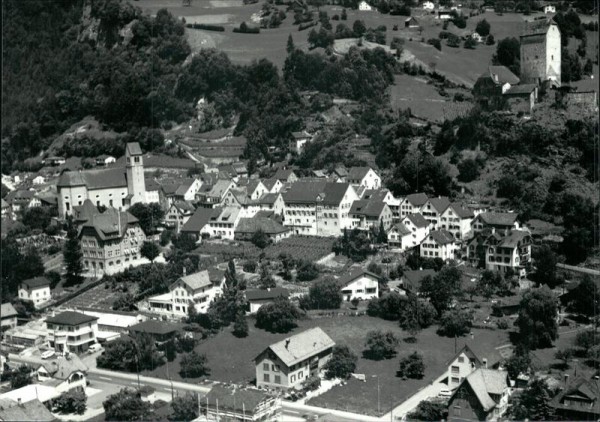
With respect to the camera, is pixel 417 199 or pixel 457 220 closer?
pixel 457 220

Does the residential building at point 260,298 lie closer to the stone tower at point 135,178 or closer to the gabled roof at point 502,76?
the stone tower at point 135,178

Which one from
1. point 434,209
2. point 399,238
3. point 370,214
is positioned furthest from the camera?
point 370,214

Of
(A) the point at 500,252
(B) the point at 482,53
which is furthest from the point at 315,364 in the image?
(B) the point at 482,53

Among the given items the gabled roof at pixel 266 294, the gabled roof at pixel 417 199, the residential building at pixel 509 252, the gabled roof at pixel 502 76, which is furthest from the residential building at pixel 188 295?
the gabled roof at pixel 502 76

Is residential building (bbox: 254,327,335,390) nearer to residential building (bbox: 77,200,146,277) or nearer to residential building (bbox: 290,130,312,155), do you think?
residential building (bbox: 77,200,146,277)

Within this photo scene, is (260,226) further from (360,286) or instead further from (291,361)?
(291,361)

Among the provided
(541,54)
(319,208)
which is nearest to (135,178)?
(319,208)

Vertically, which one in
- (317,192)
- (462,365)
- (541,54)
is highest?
(541,54)

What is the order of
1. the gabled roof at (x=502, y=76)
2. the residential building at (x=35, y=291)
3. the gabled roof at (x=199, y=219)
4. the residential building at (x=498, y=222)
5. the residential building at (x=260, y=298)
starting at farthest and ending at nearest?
the gabled roof at (x=502, y=76)
the gabled roof at (x=199, y=219)
the residential building at (x=35, y=291)
the residential building at (x=498, y=222)
the residential building at (x=260, y=298)
